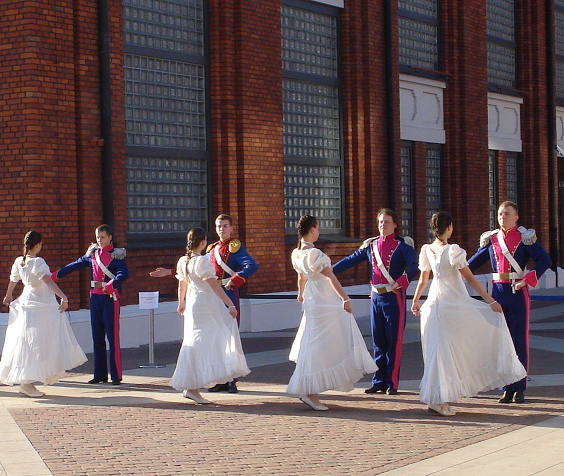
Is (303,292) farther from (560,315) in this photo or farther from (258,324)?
(560,315)

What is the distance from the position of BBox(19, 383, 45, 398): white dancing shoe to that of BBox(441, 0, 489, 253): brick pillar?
47.6 feet

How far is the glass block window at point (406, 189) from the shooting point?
23016 millimetres

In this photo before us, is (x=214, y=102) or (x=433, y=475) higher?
(x=214, y=102)

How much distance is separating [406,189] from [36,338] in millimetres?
12881

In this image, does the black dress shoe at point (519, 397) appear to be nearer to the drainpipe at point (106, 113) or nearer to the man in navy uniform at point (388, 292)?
the man in navy uniform at point (388, 292)

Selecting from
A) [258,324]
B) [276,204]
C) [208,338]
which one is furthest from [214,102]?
[208,338]

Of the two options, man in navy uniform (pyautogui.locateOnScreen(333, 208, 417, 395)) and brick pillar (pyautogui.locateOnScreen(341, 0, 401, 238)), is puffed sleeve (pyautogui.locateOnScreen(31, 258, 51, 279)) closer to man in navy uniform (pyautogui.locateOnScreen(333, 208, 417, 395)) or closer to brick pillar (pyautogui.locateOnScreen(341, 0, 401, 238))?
man in navy uniform (pyautogui.locateOnScreen(333, 208, 417, 395))

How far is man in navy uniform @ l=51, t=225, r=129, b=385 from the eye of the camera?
41.1 feet

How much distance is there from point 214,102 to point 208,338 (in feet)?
25.6

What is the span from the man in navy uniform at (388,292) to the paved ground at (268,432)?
30cm

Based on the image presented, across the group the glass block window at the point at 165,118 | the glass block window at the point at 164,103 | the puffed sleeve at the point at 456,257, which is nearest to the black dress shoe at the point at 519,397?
the puffed sleeve at the point at 456,257

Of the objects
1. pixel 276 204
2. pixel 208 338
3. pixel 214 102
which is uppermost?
pixel 214 102

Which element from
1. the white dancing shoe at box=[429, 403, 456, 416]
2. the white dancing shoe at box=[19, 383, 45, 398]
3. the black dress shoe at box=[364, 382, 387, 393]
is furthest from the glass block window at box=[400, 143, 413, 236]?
the white dancing shoe at box=[429, 403, 456, 416]

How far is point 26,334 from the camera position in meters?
11.7
